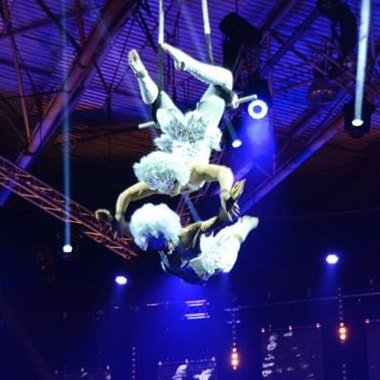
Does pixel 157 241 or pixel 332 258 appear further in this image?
pixel 332 258

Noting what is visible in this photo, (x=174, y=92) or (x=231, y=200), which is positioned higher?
(x=174, y=92)

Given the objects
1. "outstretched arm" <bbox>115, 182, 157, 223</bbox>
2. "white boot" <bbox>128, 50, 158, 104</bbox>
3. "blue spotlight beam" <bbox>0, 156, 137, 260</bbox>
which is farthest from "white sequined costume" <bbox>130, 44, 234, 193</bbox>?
"blue spotlight beam" <bbox>0, 156, 137, 260</bbox>

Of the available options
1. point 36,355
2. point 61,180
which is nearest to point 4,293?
point 36,355

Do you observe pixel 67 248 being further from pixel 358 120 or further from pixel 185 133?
pixel 185 133

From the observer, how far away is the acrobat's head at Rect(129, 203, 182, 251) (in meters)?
4.67

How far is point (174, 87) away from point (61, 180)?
3855 mm

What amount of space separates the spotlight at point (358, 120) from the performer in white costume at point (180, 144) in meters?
3.62

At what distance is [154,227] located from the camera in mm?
4660

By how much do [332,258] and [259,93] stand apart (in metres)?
4.16

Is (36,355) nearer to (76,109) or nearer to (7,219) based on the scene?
(7,219)

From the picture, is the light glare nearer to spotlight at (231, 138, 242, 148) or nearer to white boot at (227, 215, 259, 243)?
spotlight at (231, 138, 242, 148)

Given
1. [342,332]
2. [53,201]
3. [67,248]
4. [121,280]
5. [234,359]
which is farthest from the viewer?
[121,280]

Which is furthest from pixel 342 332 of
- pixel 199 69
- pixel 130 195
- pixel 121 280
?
pixel 199 69

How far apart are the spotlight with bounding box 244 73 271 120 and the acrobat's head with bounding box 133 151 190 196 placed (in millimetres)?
3707
